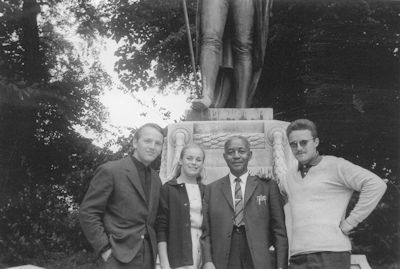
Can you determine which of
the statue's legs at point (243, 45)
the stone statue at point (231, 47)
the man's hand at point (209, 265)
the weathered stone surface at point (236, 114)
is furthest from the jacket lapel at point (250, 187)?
the statue's legs at point (243, 45)

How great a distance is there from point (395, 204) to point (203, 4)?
614cm

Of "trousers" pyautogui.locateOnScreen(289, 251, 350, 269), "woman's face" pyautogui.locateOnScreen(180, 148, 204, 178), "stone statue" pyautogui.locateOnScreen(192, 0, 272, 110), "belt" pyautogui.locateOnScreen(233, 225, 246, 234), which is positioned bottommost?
"trousers" pyautogui.locateOnScreen(289, 251, 350, 269)

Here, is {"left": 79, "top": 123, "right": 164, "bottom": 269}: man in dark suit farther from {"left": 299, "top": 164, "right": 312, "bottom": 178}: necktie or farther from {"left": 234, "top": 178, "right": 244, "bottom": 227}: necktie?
{"left": 299, "top": 164, "right": 312, "bottom": 178}: necktie

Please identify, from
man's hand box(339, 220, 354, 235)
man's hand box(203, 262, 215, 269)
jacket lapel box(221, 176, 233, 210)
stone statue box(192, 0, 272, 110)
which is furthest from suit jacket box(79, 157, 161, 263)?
stone statue box(192, 0, 272, 110)

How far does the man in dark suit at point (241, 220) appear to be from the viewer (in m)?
3.28

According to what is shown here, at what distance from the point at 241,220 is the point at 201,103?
2.34m

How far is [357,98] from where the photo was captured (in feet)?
36.8

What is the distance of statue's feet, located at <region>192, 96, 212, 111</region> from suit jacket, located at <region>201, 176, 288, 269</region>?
2115 millimetres

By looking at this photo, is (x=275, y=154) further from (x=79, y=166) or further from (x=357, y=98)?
(x=79, y=166)

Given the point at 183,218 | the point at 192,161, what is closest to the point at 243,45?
the point at 192,161

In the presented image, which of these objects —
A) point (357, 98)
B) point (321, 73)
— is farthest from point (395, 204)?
point (321, 73)

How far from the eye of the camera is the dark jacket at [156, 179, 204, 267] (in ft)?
11.4

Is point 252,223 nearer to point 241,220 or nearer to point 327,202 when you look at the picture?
point 241,220

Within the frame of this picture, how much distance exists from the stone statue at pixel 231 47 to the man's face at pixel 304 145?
2424 mm
